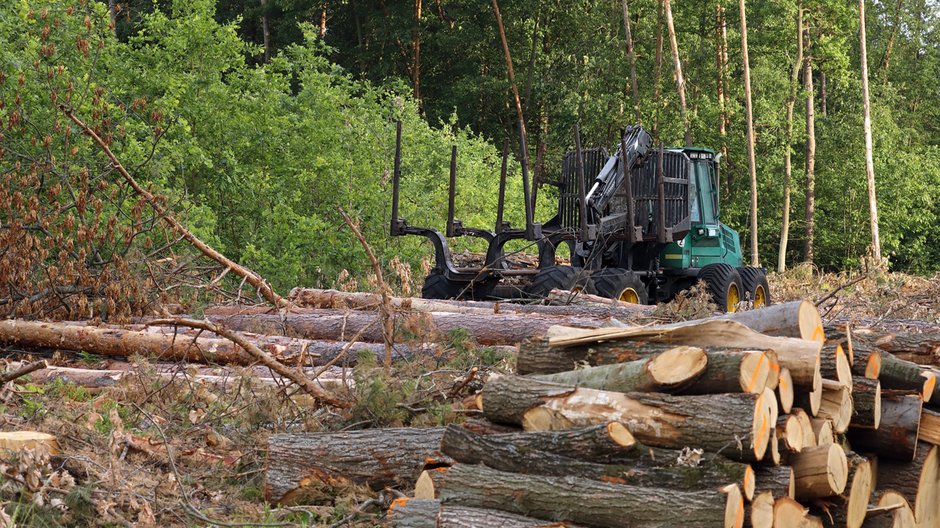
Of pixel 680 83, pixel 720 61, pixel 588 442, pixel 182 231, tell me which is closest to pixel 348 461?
pixel 588 442

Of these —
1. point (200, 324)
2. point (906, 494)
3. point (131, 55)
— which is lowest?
point (906, 494)

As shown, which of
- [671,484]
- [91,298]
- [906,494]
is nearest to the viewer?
[671,484]

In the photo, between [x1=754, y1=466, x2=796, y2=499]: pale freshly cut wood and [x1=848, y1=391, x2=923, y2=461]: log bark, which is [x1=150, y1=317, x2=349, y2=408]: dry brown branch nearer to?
[x1=754, y1=466, x2=796, y2=499]: pale freshly cut wood

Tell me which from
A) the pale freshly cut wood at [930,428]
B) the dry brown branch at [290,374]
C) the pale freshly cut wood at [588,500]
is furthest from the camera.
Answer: the dry brown branch at [290,374]

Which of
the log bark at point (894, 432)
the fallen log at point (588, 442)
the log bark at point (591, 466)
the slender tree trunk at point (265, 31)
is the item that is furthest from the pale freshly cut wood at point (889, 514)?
the slender tree trunk at point (265, 31)

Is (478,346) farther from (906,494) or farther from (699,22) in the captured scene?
(699,22)

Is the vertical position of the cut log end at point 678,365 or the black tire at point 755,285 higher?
the cut log end at point 678,365

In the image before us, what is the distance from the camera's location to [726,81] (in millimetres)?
35406

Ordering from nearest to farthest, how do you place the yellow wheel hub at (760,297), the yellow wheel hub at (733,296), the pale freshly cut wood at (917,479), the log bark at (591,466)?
the log bark at (591,466)
the pale freshly cut wood at (917,479)
the yellow wheel hub at (733,296)
the yellow wheel hub at (760,297)

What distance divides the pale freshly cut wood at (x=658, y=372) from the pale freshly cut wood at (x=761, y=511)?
0.64 metres

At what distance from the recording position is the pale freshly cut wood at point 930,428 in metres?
6.43

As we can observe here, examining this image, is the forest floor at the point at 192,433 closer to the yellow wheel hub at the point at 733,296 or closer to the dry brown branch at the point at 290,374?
the dry brown branch at the point at 290,374

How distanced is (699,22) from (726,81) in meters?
A: 2.18

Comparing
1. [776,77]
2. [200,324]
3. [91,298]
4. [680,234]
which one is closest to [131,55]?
[91,298]
